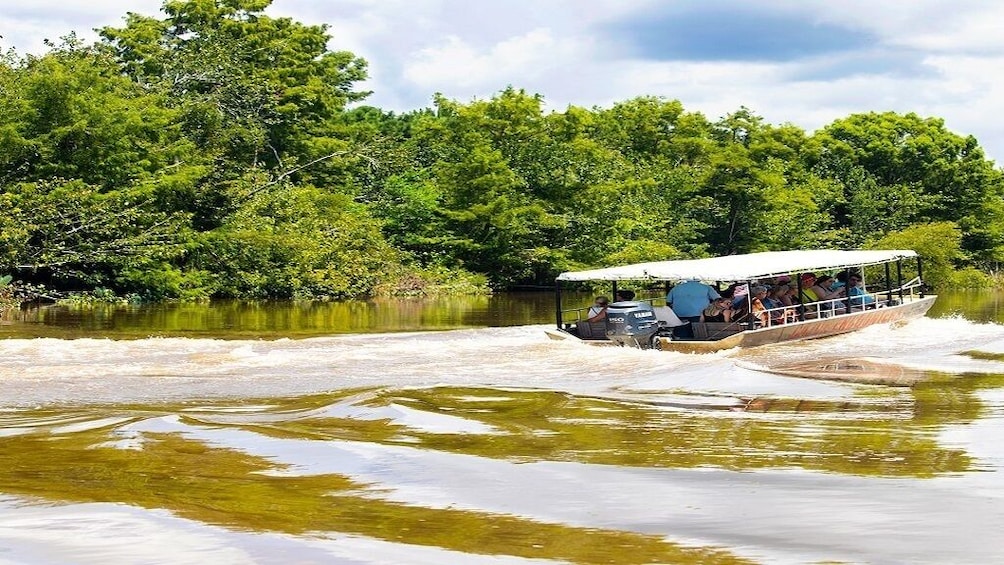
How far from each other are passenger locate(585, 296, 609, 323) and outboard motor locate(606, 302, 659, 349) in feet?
3.71

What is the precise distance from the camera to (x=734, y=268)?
2331cm

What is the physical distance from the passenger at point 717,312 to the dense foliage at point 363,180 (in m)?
20.7

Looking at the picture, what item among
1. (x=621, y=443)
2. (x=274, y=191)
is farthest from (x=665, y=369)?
(x=274, y=191)

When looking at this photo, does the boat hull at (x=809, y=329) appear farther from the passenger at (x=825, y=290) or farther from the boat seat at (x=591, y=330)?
the boat seat at (x=591, y=330)

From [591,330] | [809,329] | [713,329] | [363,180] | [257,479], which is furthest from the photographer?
[363,180]

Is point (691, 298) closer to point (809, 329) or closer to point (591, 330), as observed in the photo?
point (591, 330)

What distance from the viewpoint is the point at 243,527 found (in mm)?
7594

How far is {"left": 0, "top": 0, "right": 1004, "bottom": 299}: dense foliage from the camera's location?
38.2 m

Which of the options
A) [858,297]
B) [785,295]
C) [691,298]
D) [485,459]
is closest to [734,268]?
[691,298]

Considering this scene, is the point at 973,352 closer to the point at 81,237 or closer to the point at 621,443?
the point at 621,443

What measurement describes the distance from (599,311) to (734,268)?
9.06ft

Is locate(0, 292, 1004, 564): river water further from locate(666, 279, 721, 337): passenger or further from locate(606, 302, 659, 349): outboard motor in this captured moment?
locate(666, 279, 721, 337): passenger

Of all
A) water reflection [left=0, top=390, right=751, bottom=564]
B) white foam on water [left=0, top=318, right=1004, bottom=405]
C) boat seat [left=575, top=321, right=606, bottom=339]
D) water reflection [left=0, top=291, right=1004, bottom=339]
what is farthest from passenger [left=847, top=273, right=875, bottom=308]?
water reflection [left=0, top=390, right=751, bottom=564]

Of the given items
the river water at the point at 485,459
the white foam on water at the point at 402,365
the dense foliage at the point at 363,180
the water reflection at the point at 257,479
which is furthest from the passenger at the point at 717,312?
the dense foliage at the point at 363,180
